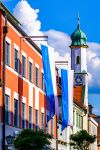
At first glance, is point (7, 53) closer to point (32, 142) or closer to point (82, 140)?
point (32, 142)

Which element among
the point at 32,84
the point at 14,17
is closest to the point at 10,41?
the point at 14,17

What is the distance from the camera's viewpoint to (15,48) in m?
40.1

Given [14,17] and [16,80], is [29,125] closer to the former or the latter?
[16,80]

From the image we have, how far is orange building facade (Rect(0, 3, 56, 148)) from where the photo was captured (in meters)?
38.1

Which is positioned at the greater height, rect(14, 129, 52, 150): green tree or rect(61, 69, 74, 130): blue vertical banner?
rect(61, 69, 74, 130): blue vertical banner

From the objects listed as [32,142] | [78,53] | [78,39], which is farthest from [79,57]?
[32,142]

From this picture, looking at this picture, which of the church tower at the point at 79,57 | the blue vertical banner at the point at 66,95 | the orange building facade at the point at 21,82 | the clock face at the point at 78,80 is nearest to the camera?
the orange building facade at the point at 21,82

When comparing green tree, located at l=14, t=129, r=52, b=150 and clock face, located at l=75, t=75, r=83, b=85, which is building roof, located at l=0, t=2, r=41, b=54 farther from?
clock face, located at l=75, t=75, r=83, b=85

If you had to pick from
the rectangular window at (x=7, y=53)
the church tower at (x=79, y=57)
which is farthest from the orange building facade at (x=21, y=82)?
the church tower at (x=79, y=57)

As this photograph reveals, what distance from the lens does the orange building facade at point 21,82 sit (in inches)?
1499

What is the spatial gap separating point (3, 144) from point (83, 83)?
80883 millimetres

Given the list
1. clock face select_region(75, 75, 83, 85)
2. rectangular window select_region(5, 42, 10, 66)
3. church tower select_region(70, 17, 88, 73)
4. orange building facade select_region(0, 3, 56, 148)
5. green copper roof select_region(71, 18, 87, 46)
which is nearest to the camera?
rectangular window select_region(5, 42, 10, 66)

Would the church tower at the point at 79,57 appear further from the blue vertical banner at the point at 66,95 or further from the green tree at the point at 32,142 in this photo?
the green tree at the point at 32,142

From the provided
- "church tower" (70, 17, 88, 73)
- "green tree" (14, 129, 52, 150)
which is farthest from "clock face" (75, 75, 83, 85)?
"green tree" (14, 129, 52, 150)
